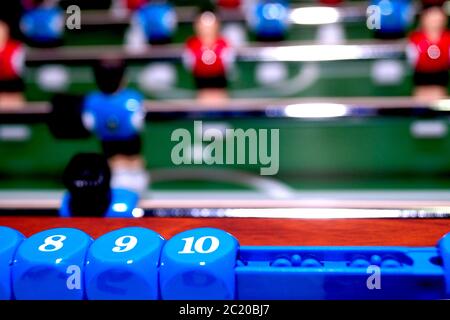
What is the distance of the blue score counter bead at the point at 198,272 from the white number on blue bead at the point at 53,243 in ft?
0.49

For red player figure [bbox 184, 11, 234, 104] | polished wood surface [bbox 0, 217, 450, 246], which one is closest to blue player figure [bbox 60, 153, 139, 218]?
polished wood surface [bbox 0, 217, 450, 246]

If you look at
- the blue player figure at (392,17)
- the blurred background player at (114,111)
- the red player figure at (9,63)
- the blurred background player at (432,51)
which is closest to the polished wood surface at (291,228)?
the blurred background player at (114,111)

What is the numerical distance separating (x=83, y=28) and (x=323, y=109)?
1378mm

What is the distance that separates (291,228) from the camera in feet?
2.46

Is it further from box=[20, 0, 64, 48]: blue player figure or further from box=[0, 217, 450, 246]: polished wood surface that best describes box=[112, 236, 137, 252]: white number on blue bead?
box=[20, 0, 64, 48]: blue player figure

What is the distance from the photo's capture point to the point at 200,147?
1.87 metres

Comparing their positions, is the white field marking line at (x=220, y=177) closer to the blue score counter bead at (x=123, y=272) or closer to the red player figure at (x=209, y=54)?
the red player figure at (x=209, y=54)

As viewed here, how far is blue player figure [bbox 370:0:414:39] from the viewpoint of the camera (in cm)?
176

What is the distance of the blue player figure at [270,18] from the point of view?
1.87 meters

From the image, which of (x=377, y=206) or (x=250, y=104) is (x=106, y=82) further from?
(x=377, y=206)

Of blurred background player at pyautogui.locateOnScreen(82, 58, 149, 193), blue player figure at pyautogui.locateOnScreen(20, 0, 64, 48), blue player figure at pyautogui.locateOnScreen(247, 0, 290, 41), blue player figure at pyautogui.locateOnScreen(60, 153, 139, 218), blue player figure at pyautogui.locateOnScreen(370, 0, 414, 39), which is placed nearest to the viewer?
blue player figure at pyautogui.locateOnScreen(60, 153, 139, 218)

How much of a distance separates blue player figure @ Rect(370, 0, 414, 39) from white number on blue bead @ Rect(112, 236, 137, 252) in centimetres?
144

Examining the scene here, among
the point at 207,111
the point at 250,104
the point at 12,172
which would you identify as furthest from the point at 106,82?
the point at 12,172

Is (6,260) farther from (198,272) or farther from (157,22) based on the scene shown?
(157,22)
